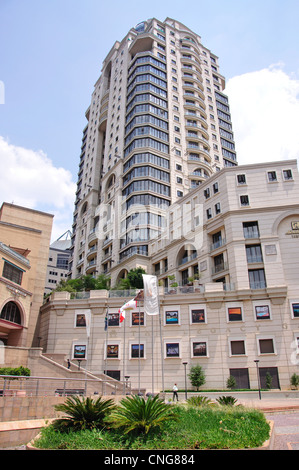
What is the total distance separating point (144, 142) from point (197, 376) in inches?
1790

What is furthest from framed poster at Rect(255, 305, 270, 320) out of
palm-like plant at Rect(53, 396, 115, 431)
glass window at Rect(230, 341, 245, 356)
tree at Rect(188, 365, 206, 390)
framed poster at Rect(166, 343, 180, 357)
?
palm-like plant at Rect(53, 396, 115, 431)

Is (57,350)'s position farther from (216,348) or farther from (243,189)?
(243,189)

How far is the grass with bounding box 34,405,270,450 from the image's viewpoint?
29.3ft

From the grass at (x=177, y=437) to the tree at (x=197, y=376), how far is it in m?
21.4

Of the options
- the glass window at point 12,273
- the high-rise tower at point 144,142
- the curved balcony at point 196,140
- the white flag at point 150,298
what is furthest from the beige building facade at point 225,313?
the curved balcony at point 196,140

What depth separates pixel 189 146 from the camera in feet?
233

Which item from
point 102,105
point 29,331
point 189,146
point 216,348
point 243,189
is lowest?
point 216,348

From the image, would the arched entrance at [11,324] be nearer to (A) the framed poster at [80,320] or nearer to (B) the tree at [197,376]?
(A) the framed poster at [80,320]

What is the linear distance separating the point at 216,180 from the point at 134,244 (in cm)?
1873

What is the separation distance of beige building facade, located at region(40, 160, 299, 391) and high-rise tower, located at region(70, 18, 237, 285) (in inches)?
728

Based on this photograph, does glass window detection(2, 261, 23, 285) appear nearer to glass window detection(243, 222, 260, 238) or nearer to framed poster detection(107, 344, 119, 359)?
framed poster detection(107, 344, 119, 359)

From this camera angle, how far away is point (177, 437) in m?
9.57
